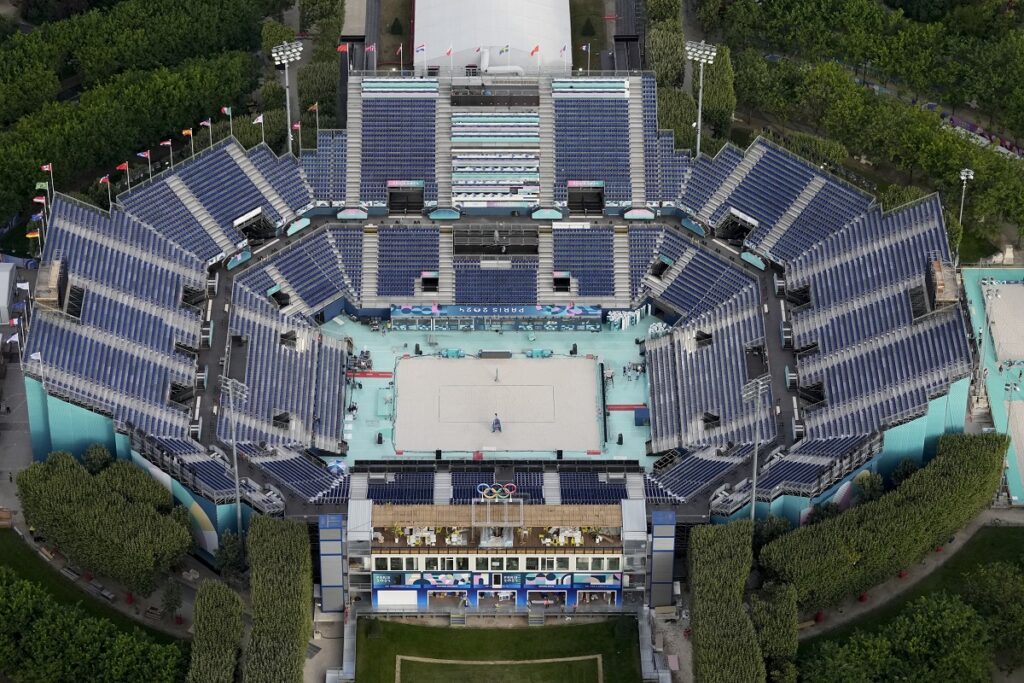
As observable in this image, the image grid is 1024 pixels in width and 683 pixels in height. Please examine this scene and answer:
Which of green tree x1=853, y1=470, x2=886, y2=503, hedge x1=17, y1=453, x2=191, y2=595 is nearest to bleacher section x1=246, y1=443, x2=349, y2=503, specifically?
hedge x1=17, y1=453, x2=191, y2=595

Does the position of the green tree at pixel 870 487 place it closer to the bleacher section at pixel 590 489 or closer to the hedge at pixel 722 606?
the hedge at pixel 722 606

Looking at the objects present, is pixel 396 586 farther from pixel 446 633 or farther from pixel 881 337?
pixel 881 337

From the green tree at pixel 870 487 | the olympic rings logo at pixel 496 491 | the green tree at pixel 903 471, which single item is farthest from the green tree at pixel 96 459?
the green tree at pixel 903 471

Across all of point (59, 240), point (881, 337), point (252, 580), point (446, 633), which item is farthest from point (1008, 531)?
point (59, 240)

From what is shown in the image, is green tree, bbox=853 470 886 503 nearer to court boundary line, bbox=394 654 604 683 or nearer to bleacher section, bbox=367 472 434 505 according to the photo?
court boundary line, bbox=394 654 604 683

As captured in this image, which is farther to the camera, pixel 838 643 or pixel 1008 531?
pixel 1008 531

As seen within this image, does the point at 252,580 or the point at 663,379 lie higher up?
the point at 663,379
